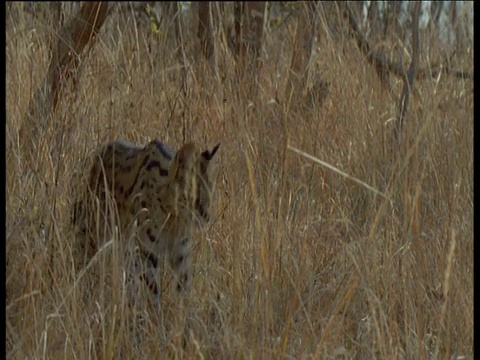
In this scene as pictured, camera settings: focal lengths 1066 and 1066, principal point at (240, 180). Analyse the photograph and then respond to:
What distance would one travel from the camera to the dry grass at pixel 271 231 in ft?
7.16

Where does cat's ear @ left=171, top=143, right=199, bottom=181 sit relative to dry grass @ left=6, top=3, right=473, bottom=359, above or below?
above

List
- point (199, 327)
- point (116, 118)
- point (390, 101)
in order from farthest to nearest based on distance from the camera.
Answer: point (390, 101) → point (116, 118) → point (199, 327)

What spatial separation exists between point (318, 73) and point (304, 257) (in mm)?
2023

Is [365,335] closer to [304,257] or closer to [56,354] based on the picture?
[304,257]

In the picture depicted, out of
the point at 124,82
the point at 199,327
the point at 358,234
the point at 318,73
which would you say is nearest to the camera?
the point at 199,327

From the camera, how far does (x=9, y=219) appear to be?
2.63m

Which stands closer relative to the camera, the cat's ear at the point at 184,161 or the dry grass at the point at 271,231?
the dry grass at the point at 271,231

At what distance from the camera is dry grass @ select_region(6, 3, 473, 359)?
218cm

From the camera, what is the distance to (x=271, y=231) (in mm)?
2580

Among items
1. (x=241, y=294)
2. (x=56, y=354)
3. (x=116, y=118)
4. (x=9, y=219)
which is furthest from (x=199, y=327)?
(x=116, y=118)

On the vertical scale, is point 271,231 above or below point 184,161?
below

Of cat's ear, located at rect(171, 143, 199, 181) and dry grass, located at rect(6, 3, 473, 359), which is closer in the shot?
dry grass, located at rect(6, 3, 473, 359)

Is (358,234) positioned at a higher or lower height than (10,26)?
lower

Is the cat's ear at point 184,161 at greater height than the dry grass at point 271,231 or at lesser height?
greater
